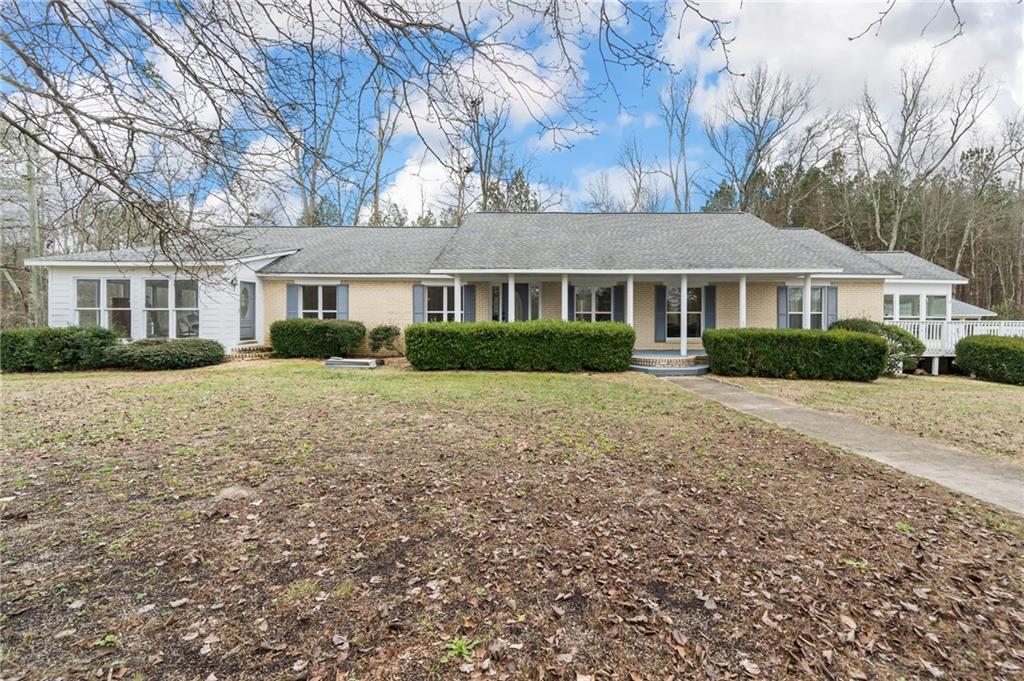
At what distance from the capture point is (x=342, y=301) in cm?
1758

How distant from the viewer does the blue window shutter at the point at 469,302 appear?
1744 centimetres

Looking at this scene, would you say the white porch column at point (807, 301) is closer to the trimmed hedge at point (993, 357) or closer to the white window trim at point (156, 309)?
the trimmed hedge at point (993, 357)

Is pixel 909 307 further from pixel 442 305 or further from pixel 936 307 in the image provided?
pixel 442 305

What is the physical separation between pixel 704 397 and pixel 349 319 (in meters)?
12.5

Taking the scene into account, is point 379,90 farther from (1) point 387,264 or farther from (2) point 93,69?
(1) point 387,264

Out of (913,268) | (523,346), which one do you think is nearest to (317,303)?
(523,346)

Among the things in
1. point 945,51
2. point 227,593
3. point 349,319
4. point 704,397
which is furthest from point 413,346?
point 945,51

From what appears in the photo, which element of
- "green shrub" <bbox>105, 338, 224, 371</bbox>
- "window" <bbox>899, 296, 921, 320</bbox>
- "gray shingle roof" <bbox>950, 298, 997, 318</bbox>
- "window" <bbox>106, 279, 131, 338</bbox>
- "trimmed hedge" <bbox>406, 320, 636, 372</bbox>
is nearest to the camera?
"trimmed hedge" <bbox>406, 320, 636, 372</bbox>

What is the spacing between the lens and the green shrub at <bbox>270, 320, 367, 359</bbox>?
1612cm

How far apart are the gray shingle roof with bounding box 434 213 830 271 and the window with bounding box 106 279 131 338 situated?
386 inches

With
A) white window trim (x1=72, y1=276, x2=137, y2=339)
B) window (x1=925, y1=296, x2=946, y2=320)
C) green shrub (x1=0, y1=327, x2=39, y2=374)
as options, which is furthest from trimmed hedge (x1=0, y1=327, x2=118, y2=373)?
window (x1=925, y1=296, x2=946, y2=320)

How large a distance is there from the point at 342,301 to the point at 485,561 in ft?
51.8

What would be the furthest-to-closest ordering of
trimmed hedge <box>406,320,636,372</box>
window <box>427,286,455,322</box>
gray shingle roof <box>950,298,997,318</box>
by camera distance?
gray shingle roof <box>950,298,997,318</box>
window <box>427,286,455,322</box>
trimmed hedge <box>406,320,636,372</box>

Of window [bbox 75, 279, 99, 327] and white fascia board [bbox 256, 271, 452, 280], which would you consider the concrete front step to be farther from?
window [bbox 75, 279, 99, 327]
